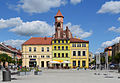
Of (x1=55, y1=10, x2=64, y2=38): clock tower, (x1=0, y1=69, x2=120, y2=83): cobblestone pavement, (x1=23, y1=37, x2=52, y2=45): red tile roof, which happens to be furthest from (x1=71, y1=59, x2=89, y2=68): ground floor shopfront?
(x1=0, y1=69, x2=120, y2=83): cobblestone pavement

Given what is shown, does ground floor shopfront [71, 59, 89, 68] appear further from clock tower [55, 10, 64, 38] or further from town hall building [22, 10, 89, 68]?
clock tower [55, 10, 64, 38]

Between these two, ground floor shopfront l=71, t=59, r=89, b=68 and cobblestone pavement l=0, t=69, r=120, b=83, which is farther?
ground floor shopfront l=71, t=59, r=89, b=68

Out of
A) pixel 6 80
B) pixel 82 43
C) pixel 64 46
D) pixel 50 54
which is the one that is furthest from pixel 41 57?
pixel 6 80

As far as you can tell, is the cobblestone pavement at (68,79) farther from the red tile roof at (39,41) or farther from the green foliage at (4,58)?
the red tile roof at (39,41)

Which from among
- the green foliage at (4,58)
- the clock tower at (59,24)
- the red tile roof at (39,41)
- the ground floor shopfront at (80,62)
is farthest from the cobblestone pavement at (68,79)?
the clock tower at (59,24)

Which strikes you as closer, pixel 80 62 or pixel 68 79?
pixel 68 79

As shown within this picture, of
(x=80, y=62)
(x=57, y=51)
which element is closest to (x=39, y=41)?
(x=57, y=51)

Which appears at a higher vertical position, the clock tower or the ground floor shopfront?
the clock tower

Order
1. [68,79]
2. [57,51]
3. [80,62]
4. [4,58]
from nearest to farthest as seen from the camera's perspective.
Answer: [68,79] < [4,58] < [80,62] < [57,51]

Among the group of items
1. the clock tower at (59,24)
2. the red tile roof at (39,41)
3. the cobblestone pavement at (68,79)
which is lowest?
the cobblestone pavement at (68,79)

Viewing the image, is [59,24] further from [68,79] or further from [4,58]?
[68,79]

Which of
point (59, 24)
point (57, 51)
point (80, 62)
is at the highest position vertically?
point (59, 24)

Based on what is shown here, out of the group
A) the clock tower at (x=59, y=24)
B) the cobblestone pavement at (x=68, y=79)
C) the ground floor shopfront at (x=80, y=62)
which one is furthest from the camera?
the clock tower at (x=59, y=24)

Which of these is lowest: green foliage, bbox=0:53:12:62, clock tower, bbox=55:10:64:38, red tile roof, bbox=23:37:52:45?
green foliage, bbox=0:53:12:62
